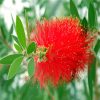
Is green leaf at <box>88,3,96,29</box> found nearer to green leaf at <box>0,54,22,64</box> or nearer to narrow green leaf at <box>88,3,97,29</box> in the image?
narrow green leaf at <box>88,3,97,29</box>

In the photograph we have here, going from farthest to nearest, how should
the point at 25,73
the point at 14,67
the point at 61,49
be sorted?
the point at 25,73, the point at 61,49, the point at 14,67

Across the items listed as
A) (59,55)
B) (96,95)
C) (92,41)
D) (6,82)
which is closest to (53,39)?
(59,55)

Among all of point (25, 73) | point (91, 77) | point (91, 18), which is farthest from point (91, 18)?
point (25, 73)

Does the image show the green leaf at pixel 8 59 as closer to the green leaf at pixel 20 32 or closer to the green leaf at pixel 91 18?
the green leaf at pixel 20 32

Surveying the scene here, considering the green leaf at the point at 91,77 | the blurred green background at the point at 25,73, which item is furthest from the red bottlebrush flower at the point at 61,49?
the blurred green background at the point at 25,73

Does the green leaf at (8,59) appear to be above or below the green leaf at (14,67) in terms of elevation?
above

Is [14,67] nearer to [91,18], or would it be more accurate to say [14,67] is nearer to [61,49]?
[61,49]

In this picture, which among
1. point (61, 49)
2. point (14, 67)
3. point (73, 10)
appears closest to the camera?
point (14, 67)

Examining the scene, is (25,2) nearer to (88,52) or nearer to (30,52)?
(88,52)
